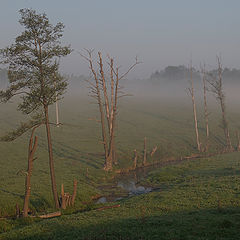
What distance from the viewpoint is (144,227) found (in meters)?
15.7

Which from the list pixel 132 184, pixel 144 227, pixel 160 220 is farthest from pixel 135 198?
pixel 144 227

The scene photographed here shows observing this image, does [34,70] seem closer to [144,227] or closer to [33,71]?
[33,71]

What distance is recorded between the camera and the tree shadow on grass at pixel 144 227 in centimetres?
1420

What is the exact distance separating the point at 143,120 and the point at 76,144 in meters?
32.4

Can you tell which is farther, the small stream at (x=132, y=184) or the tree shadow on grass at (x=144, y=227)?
the small stream at (x=132, y=184)

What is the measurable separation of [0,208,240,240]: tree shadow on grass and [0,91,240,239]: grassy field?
5cm

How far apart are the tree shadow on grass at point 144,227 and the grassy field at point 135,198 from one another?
0.05 metres

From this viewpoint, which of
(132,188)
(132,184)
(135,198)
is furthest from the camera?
(132,184)

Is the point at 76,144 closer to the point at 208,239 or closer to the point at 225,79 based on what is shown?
the point at 208,239

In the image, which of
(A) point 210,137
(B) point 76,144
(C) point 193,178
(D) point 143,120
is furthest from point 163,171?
(D) point 143,120

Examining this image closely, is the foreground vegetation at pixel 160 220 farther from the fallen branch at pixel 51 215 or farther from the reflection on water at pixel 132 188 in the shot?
the reflection on water at pixel 132 188

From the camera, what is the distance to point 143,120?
8138cm

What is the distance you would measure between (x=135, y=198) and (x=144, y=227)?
10.1 m

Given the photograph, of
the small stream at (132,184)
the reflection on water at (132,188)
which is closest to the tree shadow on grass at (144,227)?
the small stream at (132,184)
